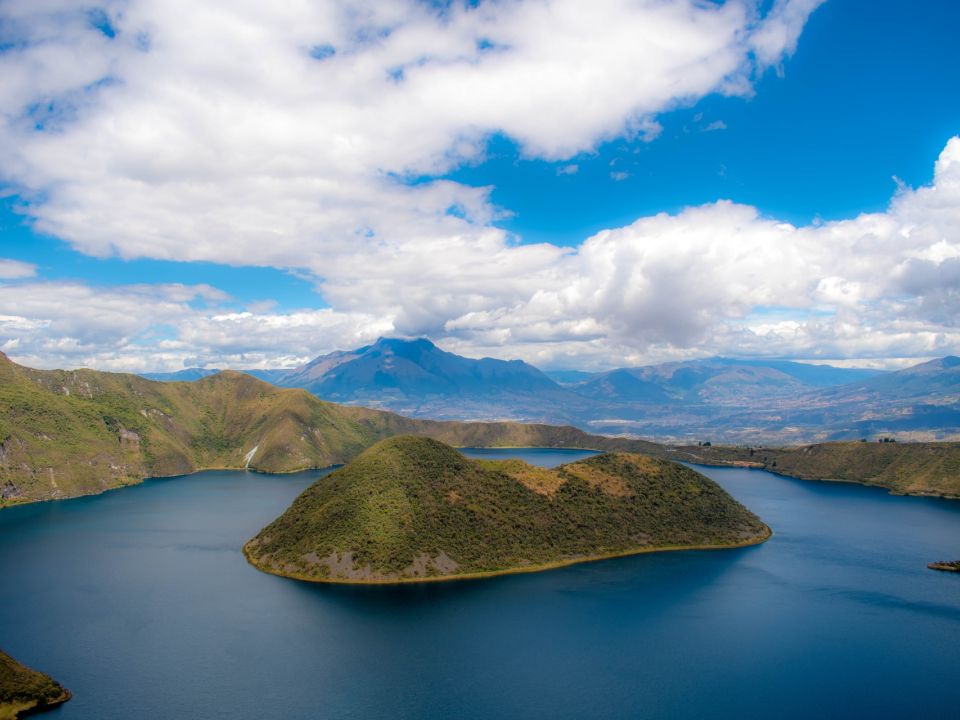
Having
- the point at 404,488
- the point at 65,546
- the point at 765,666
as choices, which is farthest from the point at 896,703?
the point at 65,546

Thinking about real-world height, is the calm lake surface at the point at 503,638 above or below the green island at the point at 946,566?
below

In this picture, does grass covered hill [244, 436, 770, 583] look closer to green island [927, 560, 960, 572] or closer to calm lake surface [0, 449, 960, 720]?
calm lake surface [0, 449, 960, 720]

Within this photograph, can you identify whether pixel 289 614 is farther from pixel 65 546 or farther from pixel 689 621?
pixel 65 546

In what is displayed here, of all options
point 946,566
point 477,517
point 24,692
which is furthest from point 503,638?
point 946,566

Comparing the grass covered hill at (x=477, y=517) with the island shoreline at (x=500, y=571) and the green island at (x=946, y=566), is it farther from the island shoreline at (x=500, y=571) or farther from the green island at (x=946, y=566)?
the green island at (x=946, y=566)

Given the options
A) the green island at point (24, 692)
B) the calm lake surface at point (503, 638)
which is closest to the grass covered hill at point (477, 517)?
the calm lake surface at point (503, 638)

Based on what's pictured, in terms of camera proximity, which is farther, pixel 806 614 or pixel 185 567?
pixel 185 567

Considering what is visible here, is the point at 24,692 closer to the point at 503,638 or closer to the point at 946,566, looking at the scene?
the point at 503,638
